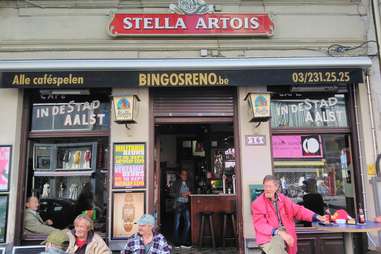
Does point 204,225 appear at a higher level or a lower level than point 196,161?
lower

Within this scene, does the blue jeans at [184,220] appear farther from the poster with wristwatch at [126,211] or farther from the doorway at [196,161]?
the poster with wristwatch at [126,211]

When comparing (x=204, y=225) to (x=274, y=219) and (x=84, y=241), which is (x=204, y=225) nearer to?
(x=274, y=219)

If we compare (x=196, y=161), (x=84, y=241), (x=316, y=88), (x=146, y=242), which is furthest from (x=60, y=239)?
(x=196, y=161)

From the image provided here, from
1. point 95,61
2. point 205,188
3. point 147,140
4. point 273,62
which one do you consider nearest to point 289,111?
point 273,62

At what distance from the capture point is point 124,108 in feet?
20.0

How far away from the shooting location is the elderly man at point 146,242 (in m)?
4.22

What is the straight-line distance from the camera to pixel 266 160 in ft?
20.9

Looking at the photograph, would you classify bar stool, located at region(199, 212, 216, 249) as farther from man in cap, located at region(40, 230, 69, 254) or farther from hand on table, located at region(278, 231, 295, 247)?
man in cap, located at region(40, 230, 69, 254)

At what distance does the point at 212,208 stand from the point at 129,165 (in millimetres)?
2653

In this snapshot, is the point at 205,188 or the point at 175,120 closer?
the point at 175,120

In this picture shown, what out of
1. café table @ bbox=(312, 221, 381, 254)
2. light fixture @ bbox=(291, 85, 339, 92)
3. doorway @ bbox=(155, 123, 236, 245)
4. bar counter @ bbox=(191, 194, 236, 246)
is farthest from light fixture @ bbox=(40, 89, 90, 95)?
café table @ bbox=(312, 221, 381, 254)

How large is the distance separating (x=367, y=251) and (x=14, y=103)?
6.07 m

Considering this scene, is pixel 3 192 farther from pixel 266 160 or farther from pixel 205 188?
pixel 205 188

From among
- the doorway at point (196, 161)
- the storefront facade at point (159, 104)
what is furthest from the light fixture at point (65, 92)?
the doorway at point (196, 161)
